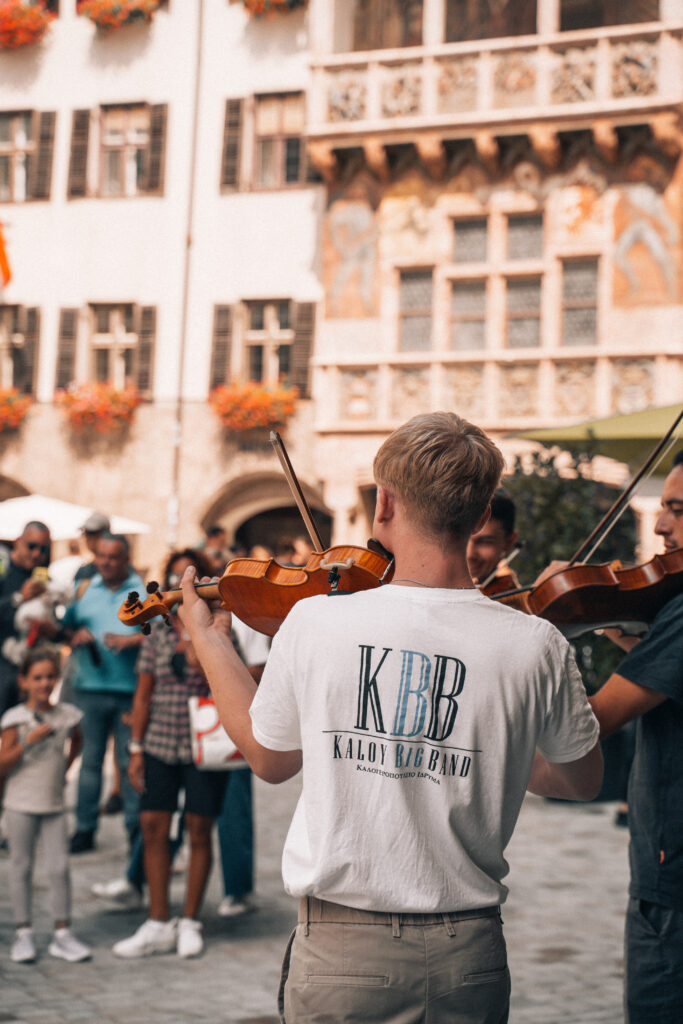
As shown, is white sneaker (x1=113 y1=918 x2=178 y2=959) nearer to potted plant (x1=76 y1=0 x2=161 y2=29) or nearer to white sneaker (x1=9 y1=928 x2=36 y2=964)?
white sneaker (x1=9 y1=928 x2=36 y2=964)

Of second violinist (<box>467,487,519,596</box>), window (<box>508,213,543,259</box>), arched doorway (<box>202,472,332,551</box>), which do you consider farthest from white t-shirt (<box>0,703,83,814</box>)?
window (<box>508,213,543,259</box>)

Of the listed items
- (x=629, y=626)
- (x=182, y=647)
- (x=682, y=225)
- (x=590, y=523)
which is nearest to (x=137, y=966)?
(x=182, y=647)

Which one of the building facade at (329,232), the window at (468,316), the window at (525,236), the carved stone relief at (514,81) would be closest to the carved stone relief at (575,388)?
the building facade at (329,232)

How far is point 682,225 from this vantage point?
17.6 meters

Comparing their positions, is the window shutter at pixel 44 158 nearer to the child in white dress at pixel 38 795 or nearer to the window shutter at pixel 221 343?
the window shutter at pixel 221 343

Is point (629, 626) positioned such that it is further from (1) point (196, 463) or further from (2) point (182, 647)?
(1) point (196, 463)

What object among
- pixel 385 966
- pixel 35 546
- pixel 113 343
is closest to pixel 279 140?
pixel 113 343

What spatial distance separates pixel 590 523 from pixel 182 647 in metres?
4.39

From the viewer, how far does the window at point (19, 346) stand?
20484 mm

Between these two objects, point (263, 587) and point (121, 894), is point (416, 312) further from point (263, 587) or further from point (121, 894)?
point (263, 587)

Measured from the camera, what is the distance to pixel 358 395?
18.6 m

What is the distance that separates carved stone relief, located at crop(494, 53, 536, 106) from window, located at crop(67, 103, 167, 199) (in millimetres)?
5592

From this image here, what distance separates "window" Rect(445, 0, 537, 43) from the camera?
1891cm

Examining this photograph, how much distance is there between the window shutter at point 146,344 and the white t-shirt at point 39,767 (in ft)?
46.9
